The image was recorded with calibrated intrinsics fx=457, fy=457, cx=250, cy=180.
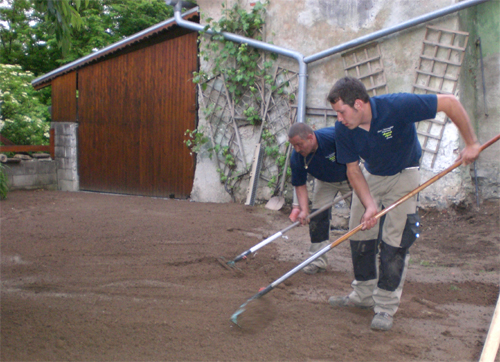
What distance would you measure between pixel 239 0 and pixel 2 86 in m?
8.43

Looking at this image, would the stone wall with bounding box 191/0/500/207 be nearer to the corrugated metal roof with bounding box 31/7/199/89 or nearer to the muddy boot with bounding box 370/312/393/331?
the corrugated metal roof with bounding box 31/7/199/89

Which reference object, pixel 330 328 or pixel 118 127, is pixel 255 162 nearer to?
pixel 118 127

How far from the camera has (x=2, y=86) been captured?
13.1 m

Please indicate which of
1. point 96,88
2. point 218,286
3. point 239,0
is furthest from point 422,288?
point 96,88

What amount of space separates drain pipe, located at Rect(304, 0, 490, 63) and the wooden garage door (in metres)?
2.83

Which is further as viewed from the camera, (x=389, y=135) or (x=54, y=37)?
Answer: (x=54, y=37)

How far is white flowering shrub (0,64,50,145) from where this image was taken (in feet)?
42.8

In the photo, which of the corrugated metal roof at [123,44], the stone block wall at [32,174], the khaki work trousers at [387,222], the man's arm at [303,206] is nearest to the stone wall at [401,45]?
the corrugated metal roof at [123,44]

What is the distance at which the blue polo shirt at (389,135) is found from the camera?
3178 millimetres

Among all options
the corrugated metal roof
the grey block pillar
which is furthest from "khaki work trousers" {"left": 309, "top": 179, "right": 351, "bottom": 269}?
the grey block pillar

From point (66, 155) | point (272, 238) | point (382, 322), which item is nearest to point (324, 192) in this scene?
point (272, 238)

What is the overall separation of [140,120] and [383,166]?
738cm

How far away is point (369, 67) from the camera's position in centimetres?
733

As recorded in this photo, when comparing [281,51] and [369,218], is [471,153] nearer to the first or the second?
[369,218]
